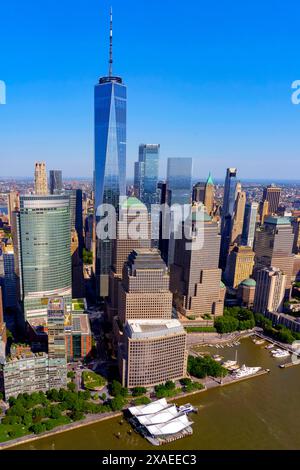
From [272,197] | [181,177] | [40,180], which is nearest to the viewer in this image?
[40,180]

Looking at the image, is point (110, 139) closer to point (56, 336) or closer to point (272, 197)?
point (56, 336)

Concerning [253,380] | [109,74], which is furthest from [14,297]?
[109,74]

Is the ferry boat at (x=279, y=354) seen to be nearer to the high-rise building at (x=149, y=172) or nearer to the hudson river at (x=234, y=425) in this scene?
the hudson river at (x=234, y=425)

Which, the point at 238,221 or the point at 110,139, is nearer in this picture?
the point at 110,139

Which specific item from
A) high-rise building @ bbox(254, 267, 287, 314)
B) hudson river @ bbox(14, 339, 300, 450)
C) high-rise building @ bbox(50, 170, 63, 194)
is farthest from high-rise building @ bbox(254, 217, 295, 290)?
high-rise building @ bbox(50, 170, 63, 194)

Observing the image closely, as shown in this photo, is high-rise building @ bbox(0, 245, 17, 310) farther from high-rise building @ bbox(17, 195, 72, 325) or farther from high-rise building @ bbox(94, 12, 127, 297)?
high-rise building @ bbox(94, 12, 127, 297)

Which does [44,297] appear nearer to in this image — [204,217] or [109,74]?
[204,217]

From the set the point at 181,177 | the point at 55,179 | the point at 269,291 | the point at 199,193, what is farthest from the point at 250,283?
the point at 55,179
